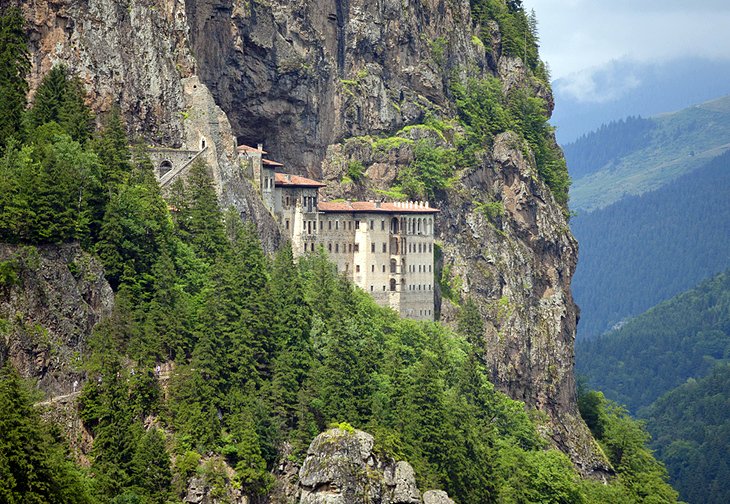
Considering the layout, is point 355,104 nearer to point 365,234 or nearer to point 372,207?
point 372,207

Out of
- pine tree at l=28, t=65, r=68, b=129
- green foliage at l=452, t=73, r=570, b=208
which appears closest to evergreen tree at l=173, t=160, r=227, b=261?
pine tree at l=28, t=65, r=68, b=129

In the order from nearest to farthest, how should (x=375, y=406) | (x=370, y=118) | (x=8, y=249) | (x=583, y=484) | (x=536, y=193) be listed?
(x=8, y=249), (x=375, y=406), (x=583, y=484), (x=370, y=118), (x=536, y=193)

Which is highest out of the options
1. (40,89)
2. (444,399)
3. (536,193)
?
(40,89)

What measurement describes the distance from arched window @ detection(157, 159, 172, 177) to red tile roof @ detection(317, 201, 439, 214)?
18318mm

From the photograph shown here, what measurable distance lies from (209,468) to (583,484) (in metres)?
56.4

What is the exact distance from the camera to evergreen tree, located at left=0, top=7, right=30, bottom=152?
108312 millimetres

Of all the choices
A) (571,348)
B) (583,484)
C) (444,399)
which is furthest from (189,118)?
(571,348)

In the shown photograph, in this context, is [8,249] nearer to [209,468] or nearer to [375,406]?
[209,468]

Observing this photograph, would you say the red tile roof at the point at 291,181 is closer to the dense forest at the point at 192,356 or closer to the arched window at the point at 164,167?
the dense forest at the point at 192,356

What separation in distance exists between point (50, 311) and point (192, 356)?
1092 centimetres

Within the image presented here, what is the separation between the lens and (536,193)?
556ft

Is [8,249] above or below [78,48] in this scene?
below

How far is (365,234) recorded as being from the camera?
138 meters

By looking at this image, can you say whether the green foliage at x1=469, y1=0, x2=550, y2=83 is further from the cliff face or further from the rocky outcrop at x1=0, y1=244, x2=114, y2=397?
the rocky outcrop at x1=0, y1=244, x2=114, y2=397
